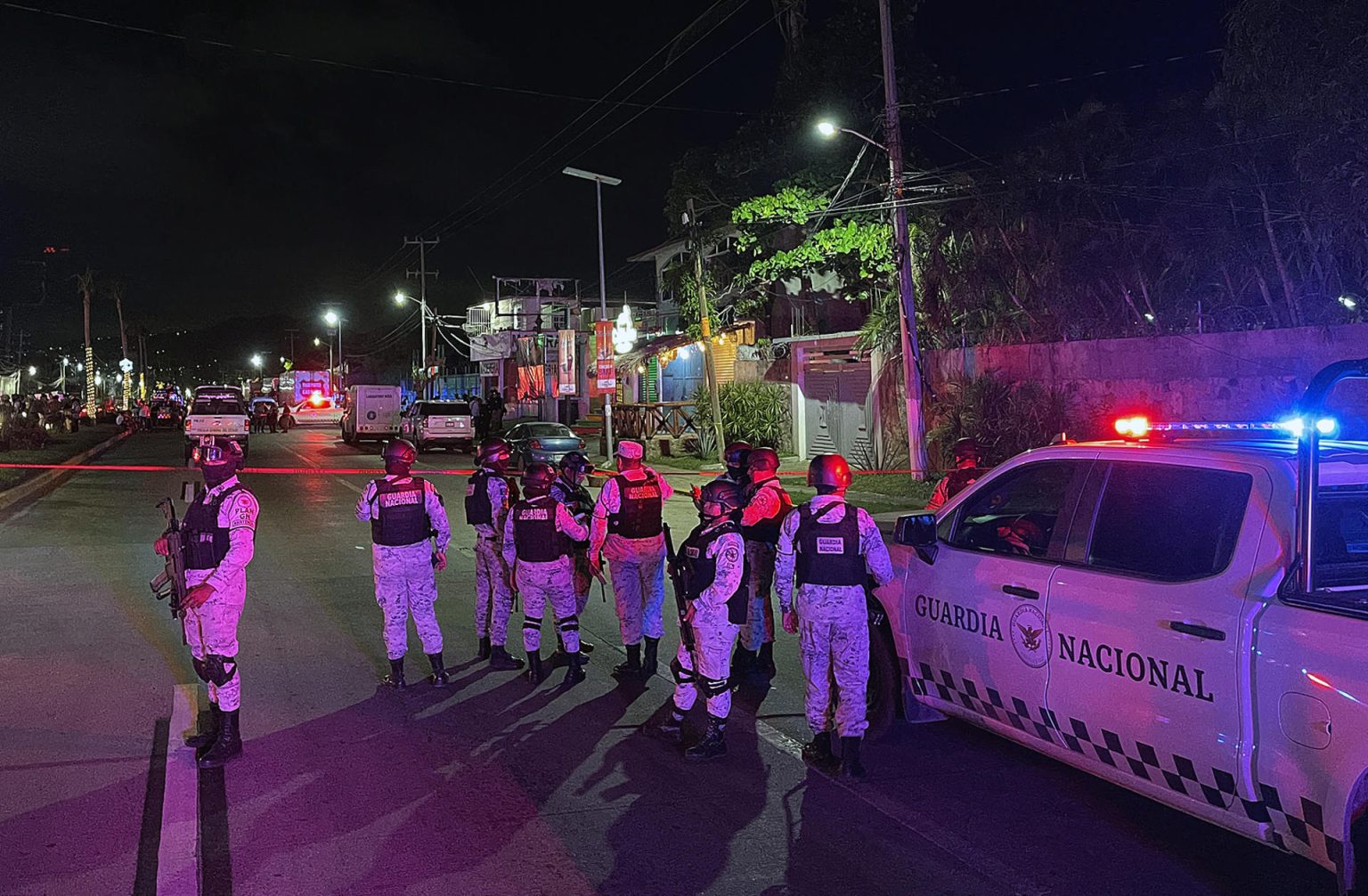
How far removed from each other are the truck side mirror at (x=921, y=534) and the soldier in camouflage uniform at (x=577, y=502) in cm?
249

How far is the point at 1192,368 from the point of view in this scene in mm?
15070

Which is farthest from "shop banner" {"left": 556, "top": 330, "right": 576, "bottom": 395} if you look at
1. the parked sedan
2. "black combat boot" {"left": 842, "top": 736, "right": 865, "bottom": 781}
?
"black combat boot" {"left": 842, "top": 736, "right": 865, "bottom": 781}

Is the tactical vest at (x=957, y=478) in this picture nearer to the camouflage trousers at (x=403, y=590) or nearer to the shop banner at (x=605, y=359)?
the camouflage trousers at (x=403, y=590)

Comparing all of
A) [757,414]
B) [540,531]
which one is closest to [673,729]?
[540,531]

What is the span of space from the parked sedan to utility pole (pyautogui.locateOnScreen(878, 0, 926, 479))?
28.8 ft

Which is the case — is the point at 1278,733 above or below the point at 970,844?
above

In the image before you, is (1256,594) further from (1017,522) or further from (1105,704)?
(1017,522)

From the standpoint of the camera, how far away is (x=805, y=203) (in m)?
23.4

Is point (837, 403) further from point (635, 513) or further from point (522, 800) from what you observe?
point (522, 800)

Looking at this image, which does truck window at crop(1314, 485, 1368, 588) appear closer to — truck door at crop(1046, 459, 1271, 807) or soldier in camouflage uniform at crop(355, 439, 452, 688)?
truck door at crop(1046, 459, 1271, 807)

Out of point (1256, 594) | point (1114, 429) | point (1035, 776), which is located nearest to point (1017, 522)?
point (1114, 429)

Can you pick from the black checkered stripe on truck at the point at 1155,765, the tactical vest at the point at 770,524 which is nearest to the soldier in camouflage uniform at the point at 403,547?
the tactical vest at the point at 770,524

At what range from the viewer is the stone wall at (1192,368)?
13.5 m

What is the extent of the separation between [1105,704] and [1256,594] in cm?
A: 82
